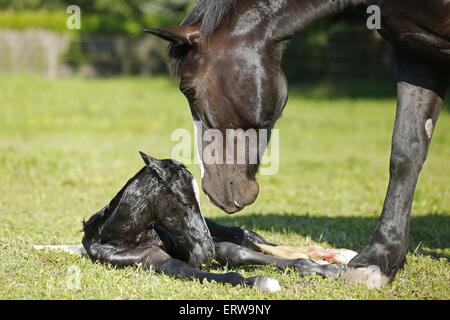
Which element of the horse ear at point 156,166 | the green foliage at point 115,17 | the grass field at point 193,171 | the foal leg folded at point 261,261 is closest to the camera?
the grass field at point 193,171

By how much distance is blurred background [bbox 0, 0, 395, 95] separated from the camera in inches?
984

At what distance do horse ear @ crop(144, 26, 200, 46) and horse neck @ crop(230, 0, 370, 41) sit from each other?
225mm

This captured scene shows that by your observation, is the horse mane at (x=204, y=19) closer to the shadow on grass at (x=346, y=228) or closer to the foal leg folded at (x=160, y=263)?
the foal leg folded at (x=160, y=263)

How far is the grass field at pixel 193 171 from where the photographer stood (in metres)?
3.95

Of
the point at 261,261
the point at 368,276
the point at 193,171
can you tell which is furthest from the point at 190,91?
the point at 193,171

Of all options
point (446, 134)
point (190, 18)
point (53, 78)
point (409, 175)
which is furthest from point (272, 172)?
point (53, 78)

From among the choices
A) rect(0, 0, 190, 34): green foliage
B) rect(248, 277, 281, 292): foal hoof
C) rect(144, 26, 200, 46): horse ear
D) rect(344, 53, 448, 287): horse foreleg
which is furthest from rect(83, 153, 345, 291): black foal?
rect(0, 0, 190, 34): green foliage

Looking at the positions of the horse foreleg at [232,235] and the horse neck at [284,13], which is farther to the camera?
the horse foreleg at [232,235]

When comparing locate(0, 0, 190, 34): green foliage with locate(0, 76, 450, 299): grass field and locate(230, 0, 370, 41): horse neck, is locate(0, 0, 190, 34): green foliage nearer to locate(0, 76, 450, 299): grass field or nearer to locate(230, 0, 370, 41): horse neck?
locate(0, 76, 450, 299): grass field

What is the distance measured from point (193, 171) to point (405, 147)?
16.0 ft

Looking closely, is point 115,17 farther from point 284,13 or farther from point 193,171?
point 284,13

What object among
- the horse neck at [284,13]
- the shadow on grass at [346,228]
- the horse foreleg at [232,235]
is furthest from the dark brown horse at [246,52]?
the shadow on grass at [346,228]

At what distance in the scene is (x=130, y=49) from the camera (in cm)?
2944

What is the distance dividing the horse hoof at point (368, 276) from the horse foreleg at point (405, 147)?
0.34ft
